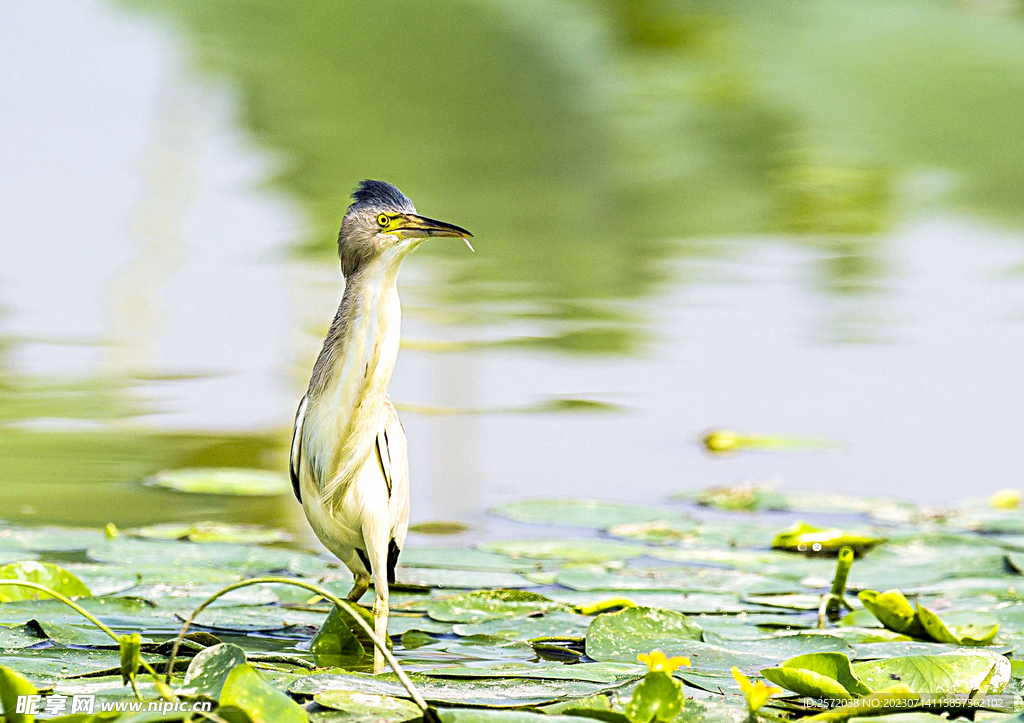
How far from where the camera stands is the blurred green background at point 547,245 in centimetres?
504

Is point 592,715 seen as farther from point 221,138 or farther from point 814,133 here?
point 814,133

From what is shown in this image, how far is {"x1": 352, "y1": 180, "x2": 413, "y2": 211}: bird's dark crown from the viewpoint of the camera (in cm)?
259

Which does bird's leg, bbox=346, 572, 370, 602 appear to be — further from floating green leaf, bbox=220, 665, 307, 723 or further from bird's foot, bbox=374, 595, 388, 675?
floating green leaf, bbox=220, 665, 307, 723

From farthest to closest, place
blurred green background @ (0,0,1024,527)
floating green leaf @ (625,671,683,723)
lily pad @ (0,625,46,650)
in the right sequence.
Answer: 1. blurred green background @ (0,0,1024,527)
2. lily pad @ (0,625,46,650)
3. floating green leaf @ (625,671,683,723)

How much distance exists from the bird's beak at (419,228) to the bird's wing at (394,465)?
1.31 ft

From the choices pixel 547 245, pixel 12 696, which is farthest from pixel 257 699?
pixel 547 245

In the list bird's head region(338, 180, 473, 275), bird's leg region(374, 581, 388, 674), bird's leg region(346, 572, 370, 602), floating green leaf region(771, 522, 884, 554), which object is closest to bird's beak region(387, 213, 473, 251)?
bird's head region(338, 180, 473, 275)

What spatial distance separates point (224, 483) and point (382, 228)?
1.75 metres

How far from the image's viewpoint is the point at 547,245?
10641 millimetres

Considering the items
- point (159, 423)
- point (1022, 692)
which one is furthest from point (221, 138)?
point (1022, 692)

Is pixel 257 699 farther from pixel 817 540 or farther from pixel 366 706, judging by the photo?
pixel 817 540

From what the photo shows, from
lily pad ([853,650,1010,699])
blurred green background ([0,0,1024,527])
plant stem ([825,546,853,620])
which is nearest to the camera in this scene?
lily pad ([853,650,1010,699])

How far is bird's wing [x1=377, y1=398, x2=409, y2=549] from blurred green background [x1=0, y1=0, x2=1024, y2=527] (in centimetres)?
105

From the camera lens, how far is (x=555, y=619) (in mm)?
2727
